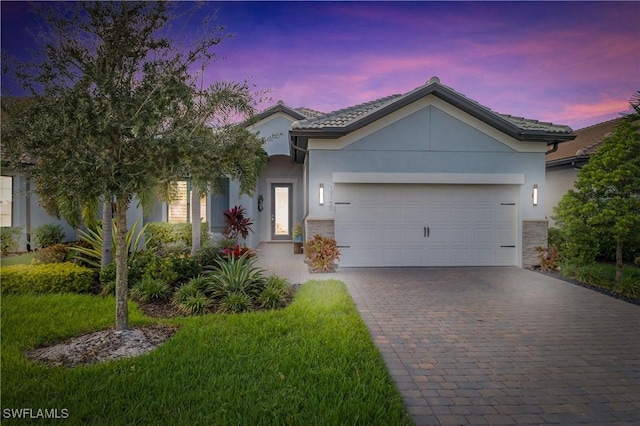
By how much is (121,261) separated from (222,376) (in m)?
2.26

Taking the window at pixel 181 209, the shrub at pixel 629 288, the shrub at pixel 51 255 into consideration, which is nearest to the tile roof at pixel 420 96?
the shrub at pixel 629 288

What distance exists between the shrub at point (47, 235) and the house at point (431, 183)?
345 inches

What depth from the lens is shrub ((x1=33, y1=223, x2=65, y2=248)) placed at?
11141 mm

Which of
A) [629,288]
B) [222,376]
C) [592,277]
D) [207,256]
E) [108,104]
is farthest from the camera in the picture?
[207,256]

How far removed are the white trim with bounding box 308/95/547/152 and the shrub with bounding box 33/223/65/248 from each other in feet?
30.5

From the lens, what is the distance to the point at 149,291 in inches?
258

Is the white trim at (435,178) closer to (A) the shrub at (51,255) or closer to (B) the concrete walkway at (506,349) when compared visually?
(B) the concrete walkway at (506,349)

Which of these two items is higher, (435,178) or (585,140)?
(585,140)

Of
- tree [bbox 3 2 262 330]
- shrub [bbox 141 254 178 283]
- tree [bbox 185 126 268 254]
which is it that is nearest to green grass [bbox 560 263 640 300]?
tree [bbox 185 126 268 254]

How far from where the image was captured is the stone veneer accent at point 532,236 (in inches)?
406

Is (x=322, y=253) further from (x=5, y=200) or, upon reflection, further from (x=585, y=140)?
(x=585, y=140)

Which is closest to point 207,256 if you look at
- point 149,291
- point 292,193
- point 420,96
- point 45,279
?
point 149,291

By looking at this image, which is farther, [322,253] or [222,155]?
[322,253]

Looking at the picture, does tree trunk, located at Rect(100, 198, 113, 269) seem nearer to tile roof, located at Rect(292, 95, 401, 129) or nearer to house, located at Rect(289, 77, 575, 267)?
house, located at Rect(289, 77, 575, 267)
